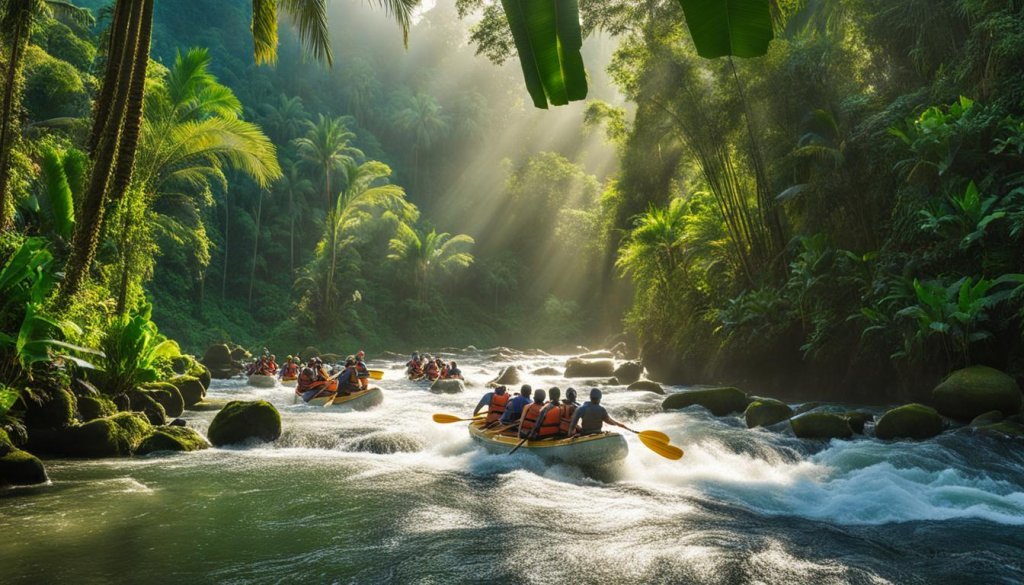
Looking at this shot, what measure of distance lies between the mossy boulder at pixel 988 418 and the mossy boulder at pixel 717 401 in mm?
4086

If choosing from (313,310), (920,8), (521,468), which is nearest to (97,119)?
(521,468)

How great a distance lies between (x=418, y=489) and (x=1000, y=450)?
7705 mm

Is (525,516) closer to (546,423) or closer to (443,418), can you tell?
(546,423)

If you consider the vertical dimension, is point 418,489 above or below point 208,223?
below

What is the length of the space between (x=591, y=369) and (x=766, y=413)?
445 inches

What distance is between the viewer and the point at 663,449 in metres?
8.39

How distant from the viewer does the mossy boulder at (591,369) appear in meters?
22.2

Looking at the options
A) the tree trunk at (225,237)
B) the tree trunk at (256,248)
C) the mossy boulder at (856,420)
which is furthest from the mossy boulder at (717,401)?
the tree trunk at (225,237)

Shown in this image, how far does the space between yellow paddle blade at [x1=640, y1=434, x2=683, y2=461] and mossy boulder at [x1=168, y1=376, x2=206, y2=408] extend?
9.85 metres

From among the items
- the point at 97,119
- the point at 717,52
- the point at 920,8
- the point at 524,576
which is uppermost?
the point at 920,8

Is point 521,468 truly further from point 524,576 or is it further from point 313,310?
point 313,310

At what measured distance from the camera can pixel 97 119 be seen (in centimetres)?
978

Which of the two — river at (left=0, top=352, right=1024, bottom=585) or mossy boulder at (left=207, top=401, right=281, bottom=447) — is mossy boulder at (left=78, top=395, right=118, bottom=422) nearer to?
river at (left=0, top=352, right=1024, bottom=585)

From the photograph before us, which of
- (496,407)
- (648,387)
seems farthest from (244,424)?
(648,387)
